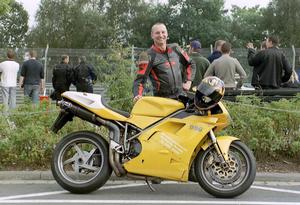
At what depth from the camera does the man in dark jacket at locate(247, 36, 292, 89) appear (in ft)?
34.7

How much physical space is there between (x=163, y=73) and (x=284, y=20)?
65603 millimetres

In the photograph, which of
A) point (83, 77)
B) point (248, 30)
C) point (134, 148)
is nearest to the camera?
point (134, 148)

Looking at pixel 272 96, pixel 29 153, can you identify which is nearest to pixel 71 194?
pixel 29 153

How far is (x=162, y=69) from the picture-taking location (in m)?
7.42

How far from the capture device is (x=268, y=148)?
8414 mm

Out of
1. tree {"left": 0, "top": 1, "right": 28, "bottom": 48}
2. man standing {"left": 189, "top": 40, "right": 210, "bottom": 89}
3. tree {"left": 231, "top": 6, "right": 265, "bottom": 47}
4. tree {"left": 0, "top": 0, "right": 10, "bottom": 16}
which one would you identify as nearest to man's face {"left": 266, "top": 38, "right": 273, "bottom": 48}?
man standing {"left": 189, "top": 40, "right": 210, "bottom": 89}

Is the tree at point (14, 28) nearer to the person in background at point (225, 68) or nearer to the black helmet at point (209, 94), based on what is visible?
the person in background at point (225, 68)

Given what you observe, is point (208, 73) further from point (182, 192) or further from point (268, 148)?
point (182, 192)

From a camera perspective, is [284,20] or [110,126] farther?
[284,20]

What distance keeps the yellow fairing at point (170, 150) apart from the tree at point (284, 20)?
64.5 m

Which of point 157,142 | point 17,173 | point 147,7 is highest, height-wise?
point 147,7

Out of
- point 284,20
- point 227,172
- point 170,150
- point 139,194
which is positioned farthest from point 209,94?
point 284,20

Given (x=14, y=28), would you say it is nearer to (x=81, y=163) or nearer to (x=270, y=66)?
(x=270, y=66)

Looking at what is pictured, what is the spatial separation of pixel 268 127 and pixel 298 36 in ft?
207
